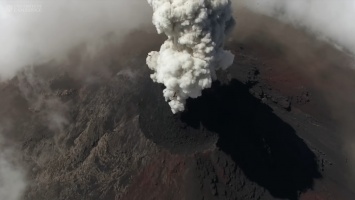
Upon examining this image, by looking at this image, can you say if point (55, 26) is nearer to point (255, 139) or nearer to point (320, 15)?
point (255, 139)

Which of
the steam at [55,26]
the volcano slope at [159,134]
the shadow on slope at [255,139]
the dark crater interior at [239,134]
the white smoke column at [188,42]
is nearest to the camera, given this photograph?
the white smoke column at [188,42]

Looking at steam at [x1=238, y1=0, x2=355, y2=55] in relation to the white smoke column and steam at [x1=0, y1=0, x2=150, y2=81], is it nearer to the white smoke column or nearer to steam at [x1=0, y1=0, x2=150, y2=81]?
steam at [x1=0, y1=0, x2=150, y2=81]

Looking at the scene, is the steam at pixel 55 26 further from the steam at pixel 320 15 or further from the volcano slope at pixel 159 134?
the steam at pixel 320 15

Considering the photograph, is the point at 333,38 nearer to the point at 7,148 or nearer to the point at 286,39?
the point at 286,39

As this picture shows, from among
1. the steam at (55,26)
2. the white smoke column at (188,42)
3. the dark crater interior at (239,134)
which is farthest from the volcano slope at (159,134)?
the white smoke column at (188,42)

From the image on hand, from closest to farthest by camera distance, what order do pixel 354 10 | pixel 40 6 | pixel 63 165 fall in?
pixel 63 165, pixel 40 6, pixel 354 10

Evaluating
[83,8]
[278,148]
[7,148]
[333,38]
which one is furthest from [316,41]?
[7,148]
